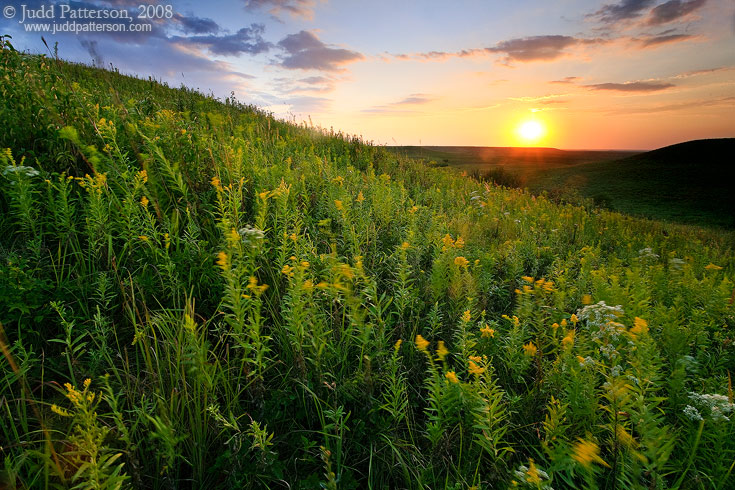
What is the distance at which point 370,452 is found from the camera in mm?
1839

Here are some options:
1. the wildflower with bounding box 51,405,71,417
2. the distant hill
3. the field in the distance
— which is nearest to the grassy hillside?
the wildflower with bounding box 51,405,71,417

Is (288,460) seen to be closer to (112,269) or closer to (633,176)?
(112,269)

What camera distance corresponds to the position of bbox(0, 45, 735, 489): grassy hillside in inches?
65.6

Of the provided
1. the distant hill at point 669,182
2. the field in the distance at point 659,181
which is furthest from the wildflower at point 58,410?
the distant hill at point 669,182

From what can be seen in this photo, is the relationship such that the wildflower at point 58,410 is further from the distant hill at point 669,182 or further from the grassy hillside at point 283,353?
the distant hill at point 669,182

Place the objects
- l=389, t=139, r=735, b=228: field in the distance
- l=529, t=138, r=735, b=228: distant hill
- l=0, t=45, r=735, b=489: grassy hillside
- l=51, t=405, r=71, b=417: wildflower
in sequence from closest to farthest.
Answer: l=51, t=405, r=71, b=417: wildflower
l=0, t=45, r=735, b=489: grassy hillside
l=389, t=139, r=735, b=228: field in the distance
l=529, t=138, r=735, b=228: distant hill

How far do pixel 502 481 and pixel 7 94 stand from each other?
5391 mm

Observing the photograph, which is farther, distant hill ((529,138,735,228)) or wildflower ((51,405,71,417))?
distant hill ((529,138,735,228))

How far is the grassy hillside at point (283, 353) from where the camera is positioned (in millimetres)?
1667

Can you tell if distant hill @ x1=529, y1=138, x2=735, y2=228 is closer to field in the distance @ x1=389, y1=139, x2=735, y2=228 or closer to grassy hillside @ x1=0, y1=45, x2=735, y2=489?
field in the distance @ x1=389, y1=139, x2=735, y2=228

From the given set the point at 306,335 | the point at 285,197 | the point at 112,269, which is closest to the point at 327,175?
the point at 285,197

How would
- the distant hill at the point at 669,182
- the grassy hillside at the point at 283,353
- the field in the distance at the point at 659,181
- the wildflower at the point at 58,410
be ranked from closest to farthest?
the wildflower at the point at 58,410 → the grassy hillside at the point at 283,353 → the field in the distance at the point at 659,181 → the distant hill at the point at 669,182

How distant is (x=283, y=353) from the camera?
2.38 metres

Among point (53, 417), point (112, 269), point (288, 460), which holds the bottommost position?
point (288, 460)
